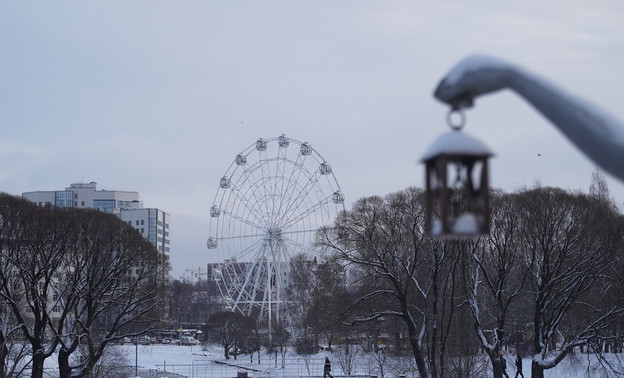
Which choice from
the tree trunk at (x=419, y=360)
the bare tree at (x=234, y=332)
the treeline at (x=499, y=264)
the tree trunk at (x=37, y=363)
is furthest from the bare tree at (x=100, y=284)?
the bare tree at (x=234, y=332)

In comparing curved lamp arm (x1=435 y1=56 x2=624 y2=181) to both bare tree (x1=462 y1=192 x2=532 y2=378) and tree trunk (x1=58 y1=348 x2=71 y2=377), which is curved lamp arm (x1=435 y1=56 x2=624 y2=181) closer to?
bare tree (x1=462 y1=192 x2=532 y2=378)

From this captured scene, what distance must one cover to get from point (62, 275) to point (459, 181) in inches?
1830

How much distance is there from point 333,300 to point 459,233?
4277cm

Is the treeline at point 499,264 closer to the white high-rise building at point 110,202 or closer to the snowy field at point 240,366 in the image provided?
the snowy field at point 240,366

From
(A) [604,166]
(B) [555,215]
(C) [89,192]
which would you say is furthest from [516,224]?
(C) [89,192]

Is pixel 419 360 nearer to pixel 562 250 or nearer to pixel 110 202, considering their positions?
pixel 562 250

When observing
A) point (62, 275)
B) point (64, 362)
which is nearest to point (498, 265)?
point (64, 362)

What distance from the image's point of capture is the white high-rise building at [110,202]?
161 metres

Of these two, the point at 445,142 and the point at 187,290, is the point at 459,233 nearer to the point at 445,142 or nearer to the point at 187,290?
the point at 445,142

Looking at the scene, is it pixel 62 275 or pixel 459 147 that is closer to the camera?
pixel 459 147

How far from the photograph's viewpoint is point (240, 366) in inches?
2719

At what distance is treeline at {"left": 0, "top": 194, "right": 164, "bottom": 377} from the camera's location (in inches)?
1641

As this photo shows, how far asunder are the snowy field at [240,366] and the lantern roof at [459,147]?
38.6m

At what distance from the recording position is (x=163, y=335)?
12469 cm
